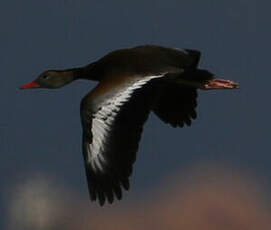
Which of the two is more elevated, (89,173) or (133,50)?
(133,50)

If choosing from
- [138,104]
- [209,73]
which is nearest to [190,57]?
[209,73]

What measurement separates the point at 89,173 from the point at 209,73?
1563 mm

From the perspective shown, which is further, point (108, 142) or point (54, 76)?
point (54, 76)

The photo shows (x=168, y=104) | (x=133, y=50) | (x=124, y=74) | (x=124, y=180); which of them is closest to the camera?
(x=124, y=180)

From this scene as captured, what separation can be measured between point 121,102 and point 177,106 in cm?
162

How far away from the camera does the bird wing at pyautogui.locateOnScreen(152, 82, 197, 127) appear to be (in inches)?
308

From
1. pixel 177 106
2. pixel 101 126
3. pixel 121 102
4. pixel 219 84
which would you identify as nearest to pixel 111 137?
pixel 101 126

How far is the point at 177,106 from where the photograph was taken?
7.96 metres

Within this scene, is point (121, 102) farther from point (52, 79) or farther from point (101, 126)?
point (52, 79)

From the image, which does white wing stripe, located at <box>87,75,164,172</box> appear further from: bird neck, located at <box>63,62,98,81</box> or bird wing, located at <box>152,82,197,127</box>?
bird wing, located at <box>152,82,197,127</box>

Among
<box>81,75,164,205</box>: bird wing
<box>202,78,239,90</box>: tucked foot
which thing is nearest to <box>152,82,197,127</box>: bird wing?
<box>202,78,239,90</box>: tucked foot

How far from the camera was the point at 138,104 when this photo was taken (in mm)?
6414

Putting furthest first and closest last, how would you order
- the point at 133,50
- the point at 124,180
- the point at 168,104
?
the point at 168,104
the point at 133,50
the point at 124,180

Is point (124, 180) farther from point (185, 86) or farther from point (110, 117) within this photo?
point (185, 86)
